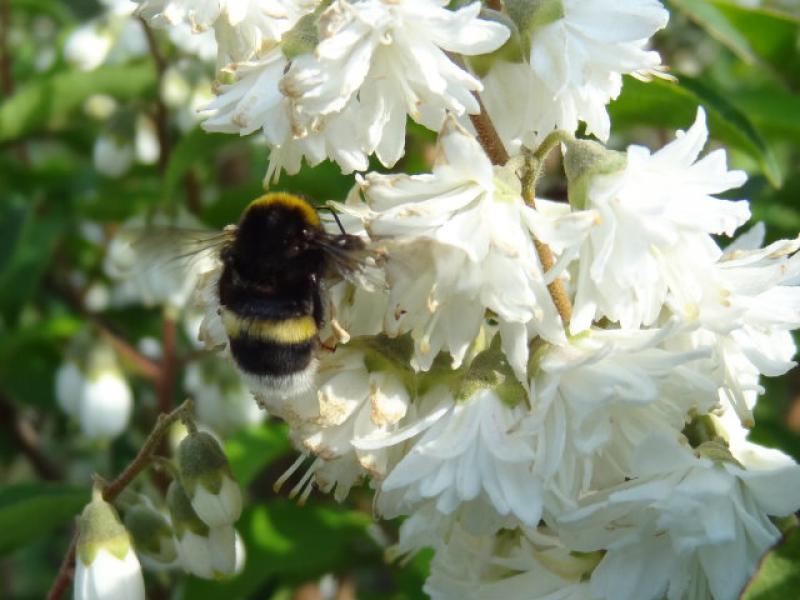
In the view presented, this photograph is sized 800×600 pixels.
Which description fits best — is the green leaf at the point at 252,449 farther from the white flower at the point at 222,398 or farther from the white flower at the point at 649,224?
the white flower at the point at 649,224

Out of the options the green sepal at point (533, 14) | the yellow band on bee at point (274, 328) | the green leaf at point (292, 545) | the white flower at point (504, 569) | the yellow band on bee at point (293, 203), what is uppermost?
the green sepal at point (533, 14)

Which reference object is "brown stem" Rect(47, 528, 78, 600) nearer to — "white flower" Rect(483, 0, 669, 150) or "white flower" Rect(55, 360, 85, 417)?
"white flower" Rect(483, 0, 669, 150)

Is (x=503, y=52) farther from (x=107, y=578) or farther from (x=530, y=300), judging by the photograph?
(x=107, y=578)

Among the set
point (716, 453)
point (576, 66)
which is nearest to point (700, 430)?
point (716, 453)

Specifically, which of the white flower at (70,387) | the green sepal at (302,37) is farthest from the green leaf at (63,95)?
the green sepal at (302,37)

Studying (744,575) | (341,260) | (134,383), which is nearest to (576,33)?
(341,260)

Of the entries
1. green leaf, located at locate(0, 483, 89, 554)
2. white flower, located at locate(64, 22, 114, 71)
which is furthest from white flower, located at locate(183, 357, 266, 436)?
white flower, located at locate(64, 22, 114, 71)
